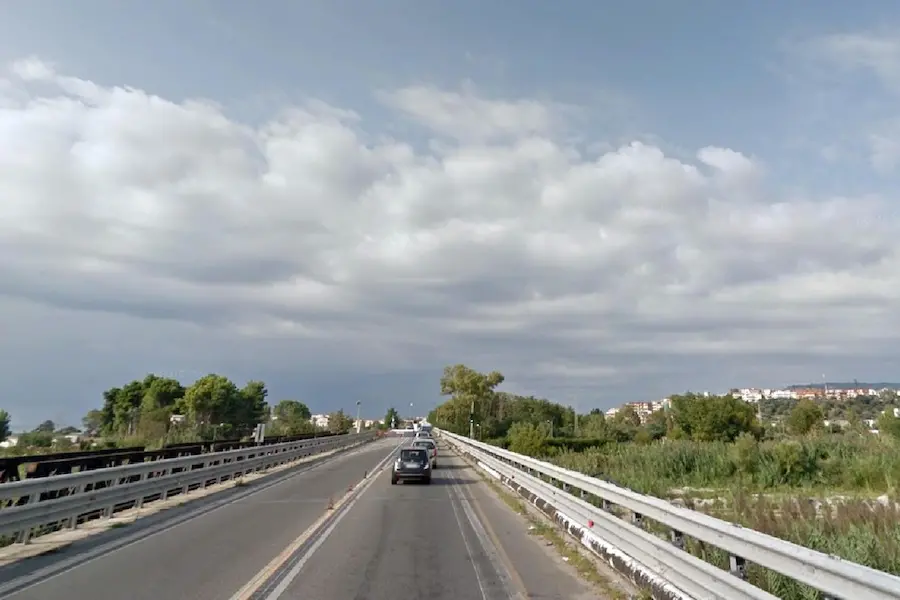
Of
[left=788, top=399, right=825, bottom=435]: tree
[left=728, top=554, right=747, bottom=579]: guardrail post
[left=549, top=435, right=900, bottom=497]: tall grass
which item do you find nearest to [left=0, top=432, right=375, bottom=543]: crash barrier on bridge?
[left=728, top=554, right=747, bottom=579]: guardrail post

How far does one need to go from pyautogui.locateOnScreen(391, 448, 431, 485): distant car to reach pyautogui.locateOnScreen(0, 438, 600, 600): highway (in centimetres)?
806

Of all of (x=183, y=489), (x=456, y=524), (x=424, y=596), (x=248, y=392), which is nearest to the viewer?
(x=424, y=596)

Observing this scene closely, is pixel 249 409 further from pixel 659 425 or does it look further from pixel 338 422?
pixel 659 425

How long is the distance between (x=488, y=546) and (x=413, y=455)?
15.1m

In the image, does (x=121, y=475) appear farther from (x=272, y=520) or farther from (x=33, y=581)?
(x=33, y=581)

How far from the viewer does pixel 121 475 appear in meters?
15.9

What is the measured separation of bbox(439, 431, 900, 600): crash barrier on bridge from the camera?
4.74 metres

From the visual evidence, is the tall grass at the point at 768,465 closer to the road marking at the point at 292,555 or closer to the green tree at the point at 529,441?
the road marking at the point at 292,555

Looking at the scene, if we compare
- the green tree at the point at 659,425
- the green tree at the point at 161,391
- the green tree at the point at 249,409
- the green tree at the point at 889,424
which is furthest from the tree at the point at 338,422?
the green tree at the point at 889,424

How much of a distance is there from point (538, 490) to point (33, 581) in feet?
38.5

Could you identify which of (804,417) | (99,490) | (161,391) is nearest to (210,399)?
(161,391)

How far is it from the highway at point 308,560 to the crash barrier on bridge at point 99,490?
856mm

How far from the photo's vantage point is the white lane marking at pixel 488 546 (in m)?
9.39

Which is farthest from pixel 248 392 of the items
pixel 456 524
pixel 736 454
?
pixel 456 524
